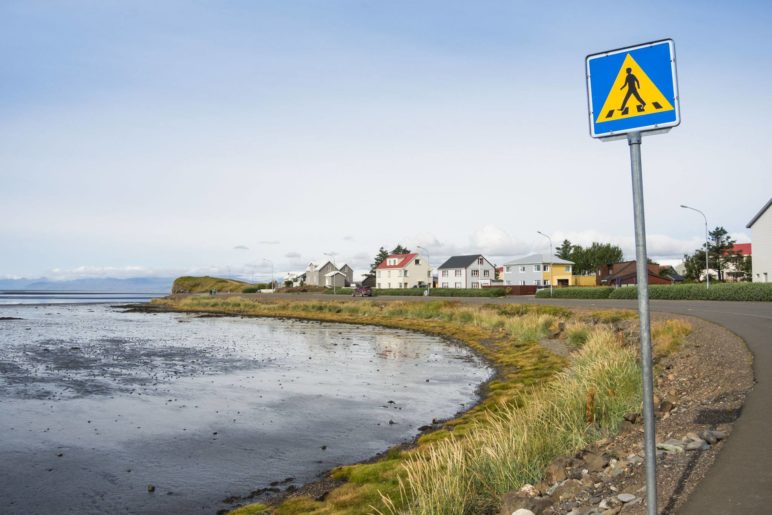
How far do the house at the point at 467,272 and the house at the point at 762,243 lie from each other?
186ft

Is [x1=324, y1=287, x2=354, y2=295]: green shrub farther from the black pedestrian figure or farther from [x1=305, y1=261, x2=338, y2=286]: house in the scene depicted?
the black pedestrian figure

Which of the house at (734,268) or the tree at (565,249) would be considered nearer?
the house at (734,268)

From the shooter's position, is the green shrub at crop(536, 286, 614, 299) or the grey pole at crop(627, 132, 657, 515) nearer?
the grey pole at crop(627, 132, 657, 515)

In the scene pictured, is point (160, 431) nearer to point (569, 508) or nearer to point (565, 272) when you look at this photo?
point (569, 508)

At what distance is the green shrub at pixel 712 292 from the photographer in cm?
4456

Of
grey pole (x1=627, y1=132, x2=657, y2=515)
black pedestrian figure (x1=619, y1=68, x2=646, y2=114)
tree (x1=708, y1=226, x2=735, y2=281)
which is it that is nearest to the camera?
grey pole (x1=627, y1=132, x2=657, y2=515)

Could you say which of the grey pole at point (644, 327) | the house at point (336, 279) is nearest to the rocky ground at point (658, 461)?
the grey pole at point (644, 327)

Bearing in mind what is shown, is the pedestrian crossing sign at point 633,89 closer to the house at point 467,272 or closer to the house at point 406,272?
the house at point 467,272

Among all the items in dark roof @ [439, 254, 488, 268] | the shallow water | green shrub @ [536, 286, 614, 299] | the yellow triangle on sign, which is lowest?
the shallow water

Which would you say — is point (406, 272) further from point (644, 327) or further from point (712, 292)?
point (644, 327)

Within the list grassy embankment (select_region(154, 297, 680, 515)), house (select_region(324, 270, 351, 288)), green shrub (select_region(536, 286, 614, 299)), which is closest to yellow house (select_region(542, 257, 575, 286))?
green shrub (select_region(536, 286, 614, 299))

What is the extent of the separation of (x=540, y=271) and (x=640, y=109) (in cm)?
10366

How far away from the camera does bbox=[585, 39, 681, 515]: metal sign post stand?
4.79 metres

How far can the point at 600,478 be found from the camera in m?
8.04
